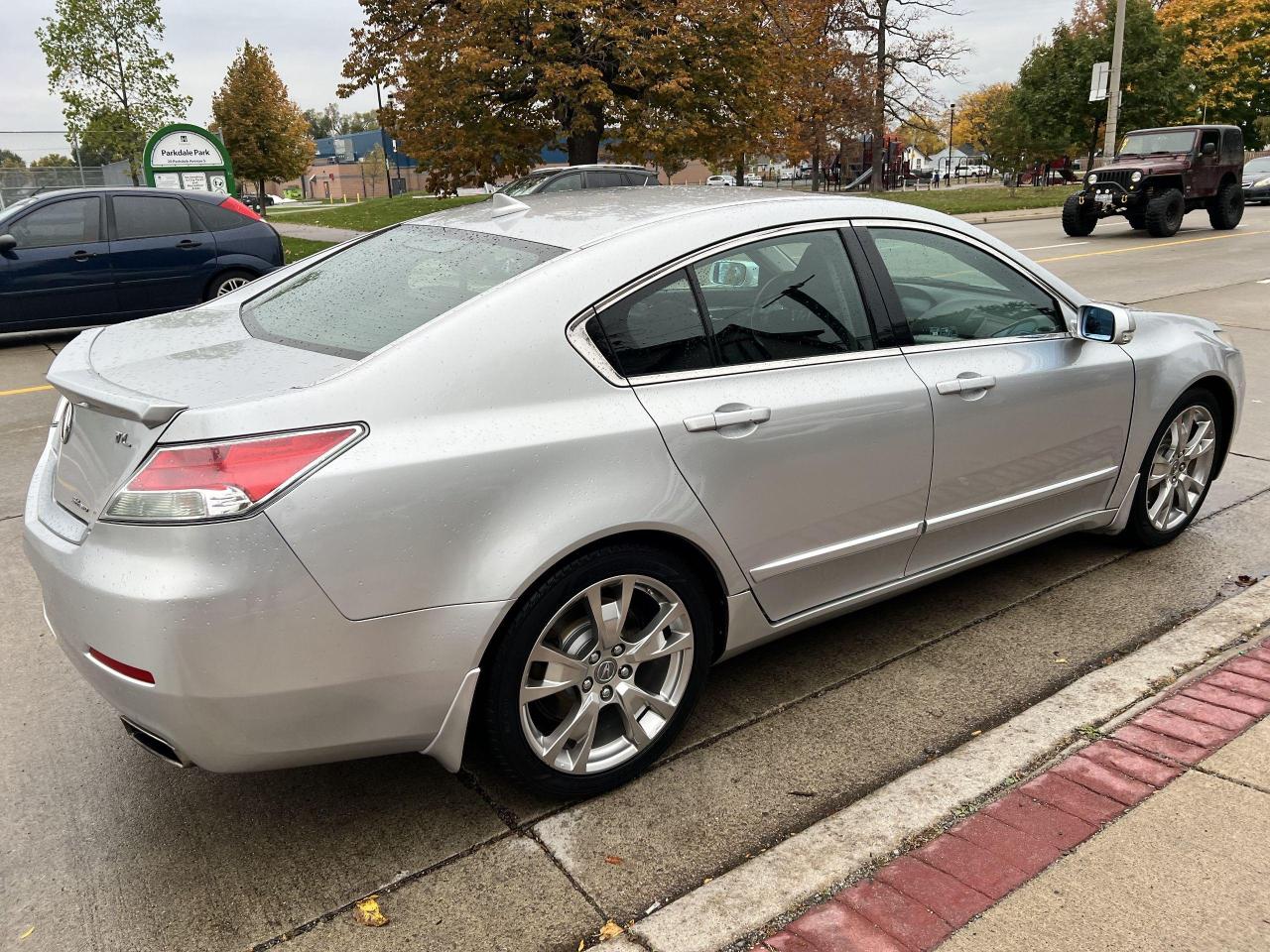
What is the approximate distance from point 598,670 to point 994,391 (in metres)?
1.74

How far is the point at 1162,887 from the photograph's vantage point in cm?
238

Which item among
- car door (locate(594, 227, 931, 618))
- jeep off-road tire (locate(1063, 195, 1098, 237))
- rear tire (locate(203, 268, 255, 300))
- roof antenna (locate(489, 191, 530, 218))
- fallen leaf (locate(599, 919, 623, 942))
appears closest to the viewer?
fallen leaf (locate(599, 919, 623, 942))

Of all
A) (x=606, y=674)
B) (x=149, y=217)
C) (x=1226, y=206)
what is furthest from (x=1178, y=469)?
(x=1226, y=206)

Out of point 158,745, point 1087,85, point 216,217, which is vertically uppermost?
point 1087,85

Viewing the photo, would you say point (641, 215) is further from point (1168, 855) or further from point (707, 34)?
point (707, 34)

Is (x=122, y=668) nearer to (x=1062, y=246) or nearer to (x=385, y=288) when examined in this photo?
(x=385, y=288)

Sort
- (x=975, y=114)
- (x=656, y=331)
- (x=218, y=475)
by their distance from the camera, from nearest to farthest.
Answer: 1. (x=218, y=475)
2. (x=656, y=331)
3. (x=975, y=114)

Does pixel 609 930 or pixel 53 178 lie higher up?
pixel 53 178

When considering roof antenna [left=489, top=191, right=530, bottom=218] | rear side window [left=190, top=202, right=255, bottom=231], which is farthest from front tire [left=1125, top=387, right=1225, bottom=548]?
rear side window [left=190, top=202, right=255, bottom=231]

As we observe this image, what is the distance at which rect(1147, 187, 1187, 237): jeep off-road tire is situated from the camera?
784 inches

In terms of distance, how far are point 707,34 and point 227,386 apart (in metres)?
16.8

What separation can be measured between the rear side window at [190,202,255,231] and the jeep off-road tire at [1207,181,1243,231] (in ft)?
63.0

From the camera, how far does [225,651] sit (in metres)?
2.24

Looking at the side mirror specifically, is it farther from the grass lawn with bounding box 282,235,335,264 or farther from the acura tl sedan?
the grass lawn with bounding box 282,235,335,264
